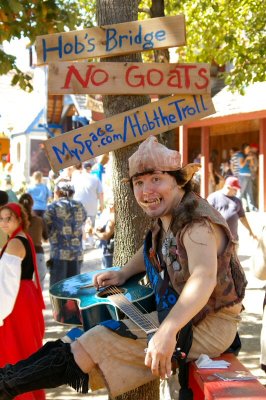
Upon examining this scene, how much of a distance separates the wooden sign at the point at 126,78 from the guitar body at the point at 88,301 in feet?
3.41

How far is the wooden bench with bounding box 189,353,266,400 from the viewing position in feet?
8.76

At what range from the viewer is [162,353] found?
110 inches

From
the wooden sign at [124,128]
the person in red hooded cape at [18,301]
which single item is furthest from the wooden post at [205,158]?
the wooden sign at [124,128]

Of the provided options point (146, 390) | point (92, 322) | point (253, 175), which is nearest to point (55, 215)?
point (146, 390)

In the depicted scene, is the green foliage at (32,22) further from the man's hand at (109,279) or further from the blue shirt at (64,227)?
the man's hand at (109,279)

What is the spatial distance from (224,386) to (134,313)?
646mm

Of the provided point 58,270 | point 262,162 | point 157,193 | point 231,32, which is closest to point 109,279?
point 157,193

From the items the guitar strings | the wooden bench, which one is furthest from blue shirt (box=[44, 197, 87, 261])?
the wooden bench

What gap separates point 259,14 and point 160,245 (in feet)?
25.4

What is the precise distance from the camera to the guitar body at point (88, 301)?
350 cm

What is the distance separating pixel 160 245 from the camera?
3.41 metres

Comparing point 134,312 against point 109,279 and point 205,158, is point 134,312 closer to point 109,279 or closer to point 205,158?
point 109,279

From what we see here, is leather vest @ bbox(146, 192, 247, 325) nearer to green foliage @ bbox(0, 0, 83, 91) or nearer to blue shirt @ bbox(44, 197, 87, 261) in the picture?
green foliage @ bbox(0, 0, 83, 91)

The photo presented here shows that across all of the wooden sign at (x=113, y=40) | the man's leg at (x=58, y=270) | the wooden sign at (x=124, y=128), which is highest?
the wooden sign at (x=113, y=40)
